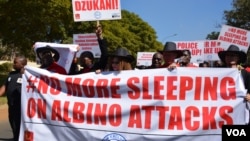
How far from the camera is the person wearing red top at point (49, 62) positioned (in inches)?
289

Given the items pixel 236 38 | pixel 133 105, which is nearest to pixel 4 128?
pixel 236 38

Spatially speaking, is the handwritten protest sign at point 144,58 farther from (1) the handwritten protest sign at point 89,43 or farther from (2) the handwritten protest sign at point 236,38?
(1) the handwritten protest sign at point 89,43

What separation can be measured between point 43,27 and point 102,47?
872 inches

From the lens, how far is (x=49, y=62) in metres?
7.35

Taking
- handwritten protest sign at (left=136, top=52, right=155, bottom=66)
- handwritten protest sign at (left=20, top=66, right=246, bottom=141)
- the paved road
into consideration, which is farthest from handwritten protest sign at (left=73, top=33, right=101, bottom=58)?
handwritten protest sign at (left=136, top=52, right=155, bottom=66)

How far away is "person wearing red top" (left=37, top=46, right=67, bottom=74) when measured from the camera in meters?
7.33

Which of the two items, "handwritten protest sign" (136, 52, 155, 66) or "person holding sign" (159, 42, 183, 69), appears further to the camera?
"handwritten protest sign" (136, 52, 155, 66)

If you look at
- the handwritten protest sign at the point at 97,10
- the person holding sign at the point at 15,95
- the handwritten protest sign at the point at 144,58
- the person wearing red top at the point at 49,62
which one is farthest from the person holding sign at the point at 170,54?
the handwritten protest sign at the point at 144,58

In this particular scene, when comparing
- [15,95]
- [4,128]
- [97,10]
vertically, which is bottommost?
[4,128]

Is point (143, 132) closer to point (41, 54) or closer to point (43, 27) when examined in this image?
point (41, 54)

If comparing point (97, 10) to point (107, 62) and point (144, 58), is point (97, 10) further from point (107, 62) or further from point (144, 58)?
point (144, 58)

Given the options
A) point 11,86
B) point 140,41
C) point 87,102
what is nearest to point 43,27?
point 11,86

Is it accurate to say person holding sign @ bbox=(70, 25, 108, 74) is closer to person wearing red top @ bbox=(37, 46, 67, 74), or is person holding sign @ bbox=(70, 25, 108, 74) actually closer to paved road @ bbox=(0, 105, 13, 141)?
person wearing red top @ bbox=(37, 46, 67, 74)

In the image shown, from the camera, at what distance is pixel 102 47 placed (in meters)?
7.39
